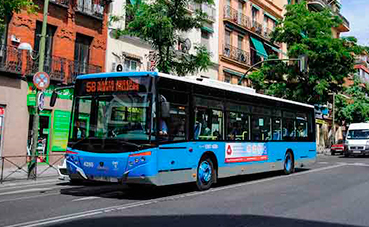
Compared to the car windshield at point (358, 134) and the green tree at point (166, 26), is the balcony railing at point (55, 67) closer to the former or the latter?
the green tree at point (166, 26)

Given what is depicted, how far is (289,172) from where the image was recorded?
1527 centimetres

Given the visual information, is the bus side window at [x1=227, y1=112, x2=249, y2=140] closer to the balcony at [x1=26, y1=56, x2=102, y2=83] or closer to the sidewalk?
the sidewalk

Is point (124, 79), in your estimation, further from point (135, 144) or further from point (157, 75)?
point (135, 144)

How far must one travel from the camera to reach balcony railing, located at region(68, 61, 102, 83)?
795 inches

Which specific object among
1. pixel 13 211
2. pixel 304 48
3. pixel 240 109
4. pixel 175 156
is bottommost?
pixel 13 211

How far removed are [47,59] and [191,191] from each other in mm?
Answer: 12323

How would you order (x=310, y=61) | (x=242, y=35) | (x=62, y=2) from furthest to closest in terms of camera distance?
(x=242, y=35) → (x=310, y=61) → (x=62, y=2)

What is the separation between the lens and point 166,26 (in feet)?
52.3

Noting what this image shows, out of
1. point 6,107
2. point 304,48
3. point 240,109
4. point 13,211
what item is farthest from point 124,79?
point 304,48

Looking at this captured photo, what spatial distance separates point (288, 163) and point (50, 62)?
12248mm

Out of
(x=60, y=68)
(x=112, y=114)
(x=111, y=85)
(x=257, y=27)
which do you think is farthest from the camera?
(x=257, y=27)

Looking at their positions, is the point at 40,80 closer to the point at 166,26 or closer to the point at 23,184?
the point at 23,184

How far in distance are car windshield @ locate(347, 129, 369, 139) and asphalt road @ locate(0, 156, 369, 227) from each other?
21.2 m

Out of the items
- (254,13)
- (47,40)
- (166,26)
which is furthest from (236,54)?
(166,26)
